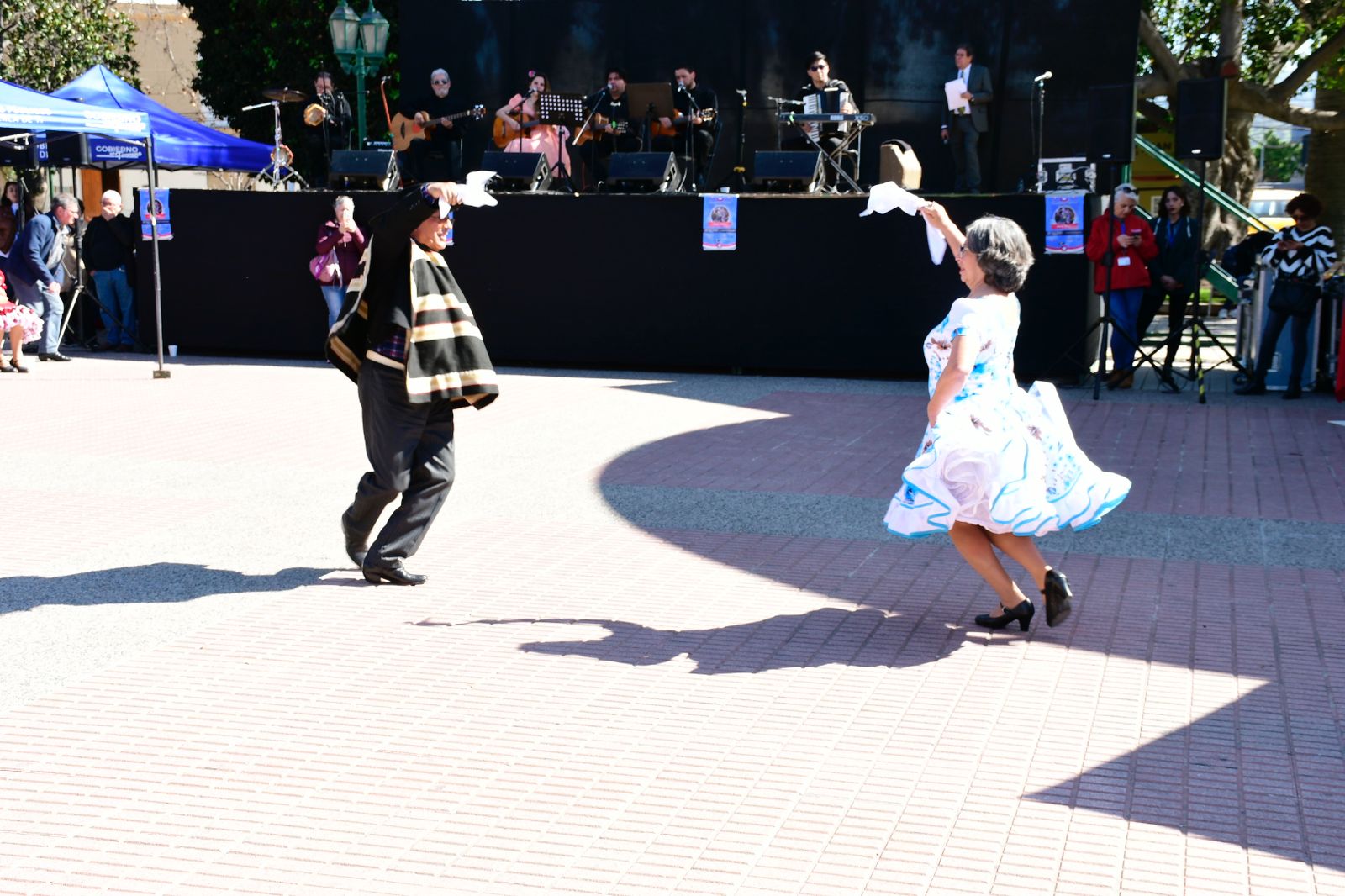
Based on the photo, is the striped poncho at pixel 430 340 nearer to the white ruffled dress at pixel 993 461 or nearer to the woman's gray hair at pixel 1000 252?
the white ruffled dress at pixel 993 461

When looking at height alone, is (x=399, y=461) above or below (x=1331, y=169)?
below

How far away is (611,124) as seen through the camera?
18031mm

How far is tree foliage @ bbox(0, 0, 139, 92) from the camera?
28.0 m

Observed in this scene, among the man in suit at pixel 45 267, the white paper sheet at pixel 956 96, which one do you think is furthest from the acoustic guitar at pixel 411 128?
the white paper sheet at pixel 956 96

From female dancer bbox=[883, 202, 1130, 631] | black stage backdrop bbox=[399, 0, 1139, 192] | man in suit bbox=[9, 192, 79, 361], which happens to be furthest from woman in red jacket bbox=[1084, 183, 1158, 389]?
man in suit bbox=[9, 192, 79, 361]

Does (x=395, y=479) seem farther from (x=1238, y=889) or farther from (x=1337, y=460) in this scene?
(x=1337, y=460)

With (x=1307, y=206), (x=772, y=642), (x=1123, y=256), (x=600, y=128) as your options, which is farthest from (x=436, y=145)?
(x=772, y=642)

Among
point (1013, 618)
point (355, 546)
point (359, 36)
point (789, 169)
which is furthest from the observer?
point (359, 36)

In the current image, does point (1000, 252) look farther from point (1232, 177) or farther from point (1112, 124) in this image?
point (1232, 177)

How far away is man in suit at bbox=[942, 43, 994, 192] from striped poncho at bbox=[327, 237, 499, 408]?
1179 cm

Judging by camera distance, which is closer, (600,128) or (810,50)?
(600,128)

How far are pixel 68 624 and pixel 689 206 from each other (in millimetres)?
10728

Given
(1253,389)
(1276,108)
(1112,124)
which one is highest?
(1276,108)

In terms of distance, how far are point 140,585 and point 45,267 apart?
1109cm
